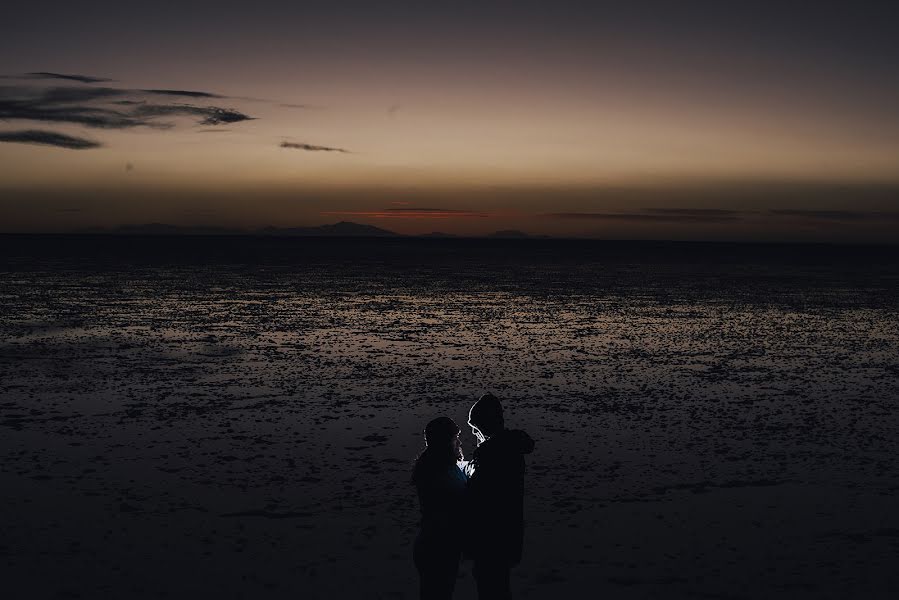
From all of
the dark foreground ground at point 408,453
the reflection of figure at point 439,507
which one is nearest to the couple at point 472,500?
the reflection of figure at point 439,507

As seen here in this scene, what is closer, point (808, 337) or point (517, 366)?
point (517, 366)

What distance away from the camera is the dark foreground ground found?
27.0ft

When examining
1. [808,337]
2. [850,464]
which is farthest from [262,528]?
[808,337]

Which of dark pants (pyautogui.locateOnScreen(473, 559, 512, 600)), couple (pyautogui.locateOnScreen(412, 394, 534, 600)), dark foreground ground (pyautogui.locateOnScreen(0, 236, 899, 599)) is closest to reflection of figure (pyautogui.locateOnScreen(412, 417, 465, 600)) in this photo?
couple (pyautogui.locateOnScreen(412, 394, 534, 600))

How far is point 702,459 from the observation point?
1216 centimetres

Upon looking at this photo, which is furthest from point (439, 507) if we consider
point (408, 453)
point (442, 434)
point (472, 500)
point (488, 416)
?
point (408, 453)

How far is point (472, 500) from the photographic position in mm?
5418

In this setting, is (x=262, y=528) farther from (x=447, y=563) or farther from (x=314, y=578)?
(x=447, y=563)

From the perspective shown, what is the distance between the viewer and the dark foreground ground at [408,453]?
8.22 metres

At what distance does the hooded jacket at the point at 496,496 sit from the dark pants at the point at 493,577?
48 millimetres

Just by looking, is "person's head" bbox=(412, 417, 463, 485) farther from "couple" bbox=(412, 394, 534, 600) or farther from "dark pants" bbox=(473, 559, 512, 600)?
"dark pants" bbox=(473, 559, 512, 600)

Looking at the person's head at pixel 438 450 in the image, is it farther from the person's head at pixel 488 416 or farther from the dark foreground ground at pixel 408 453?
the dark foreground ground at pixel 408 453

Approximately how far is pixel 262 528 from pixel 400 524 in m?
1.61

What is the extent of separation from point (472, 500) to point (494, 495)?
0.51ft
